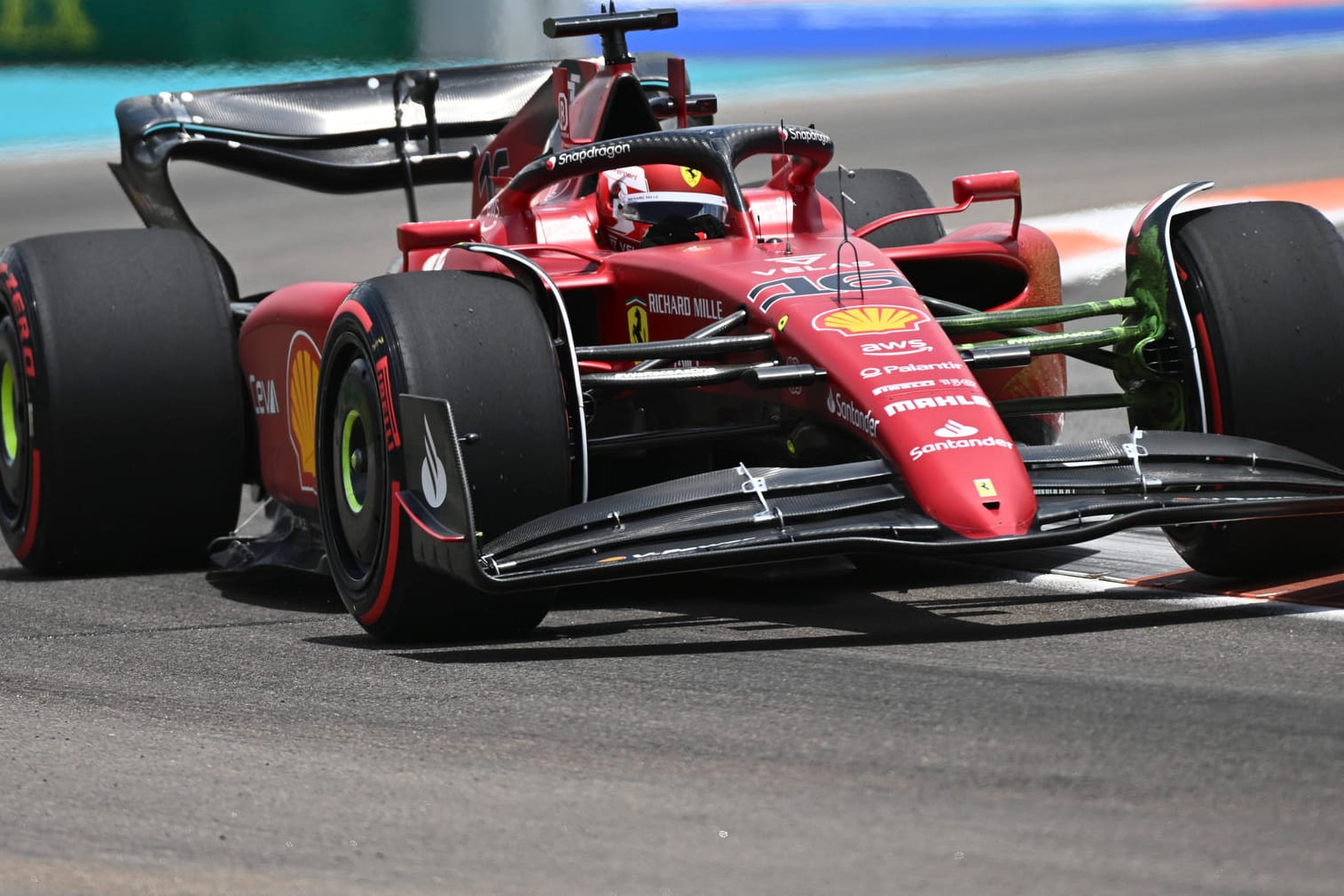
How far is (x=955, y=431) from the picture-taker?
16.5 feet

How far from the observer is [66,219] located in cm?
1888

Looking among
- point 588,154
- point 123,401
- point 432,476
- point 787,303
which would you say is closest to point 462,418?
point 432,476

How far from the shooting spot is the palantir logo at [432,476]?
5.07 meters

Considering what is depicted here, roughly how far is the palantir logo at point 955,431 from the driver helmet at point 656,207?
1640mm

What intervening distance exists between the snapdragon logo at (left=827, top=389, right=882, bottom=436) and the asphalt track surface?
520 mm

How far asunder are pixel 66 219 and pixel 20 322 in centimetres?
1209

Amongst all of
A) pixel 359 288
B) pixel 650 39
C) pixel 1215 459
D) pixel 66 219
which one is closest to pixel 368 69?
pixel 66 219

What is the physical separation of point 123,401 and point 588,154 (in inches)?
76.3

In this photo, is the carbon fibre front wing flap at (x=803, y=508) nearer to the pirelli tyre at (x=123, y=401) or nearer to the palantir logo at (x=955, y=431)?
the palantir logo at (x=955, y=431)

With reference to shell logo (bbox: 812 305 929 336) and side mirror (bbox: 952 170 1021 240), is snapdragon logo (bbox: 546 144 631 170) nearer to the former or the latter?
side mirror (bbox: 952 170 1021 240)

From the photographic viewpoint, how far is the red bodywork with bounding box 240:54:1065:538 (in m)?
5.02

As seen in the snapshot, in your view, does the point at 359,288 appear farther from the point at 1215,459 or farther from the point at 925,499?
the point at 1215,459

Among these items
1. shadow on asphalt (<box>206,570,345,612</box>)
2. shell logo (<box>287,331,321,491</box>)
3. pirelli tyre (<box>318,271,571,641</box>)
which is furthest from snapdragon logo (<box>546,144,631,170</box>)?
shadow on asphalt (<box>206,570,345,612</box>)

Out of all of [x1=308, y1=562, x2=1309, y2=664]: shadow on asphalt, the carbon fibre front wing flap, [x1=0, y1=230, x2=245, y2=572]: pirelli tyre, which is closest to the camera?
the carbon fibre front wing flap
